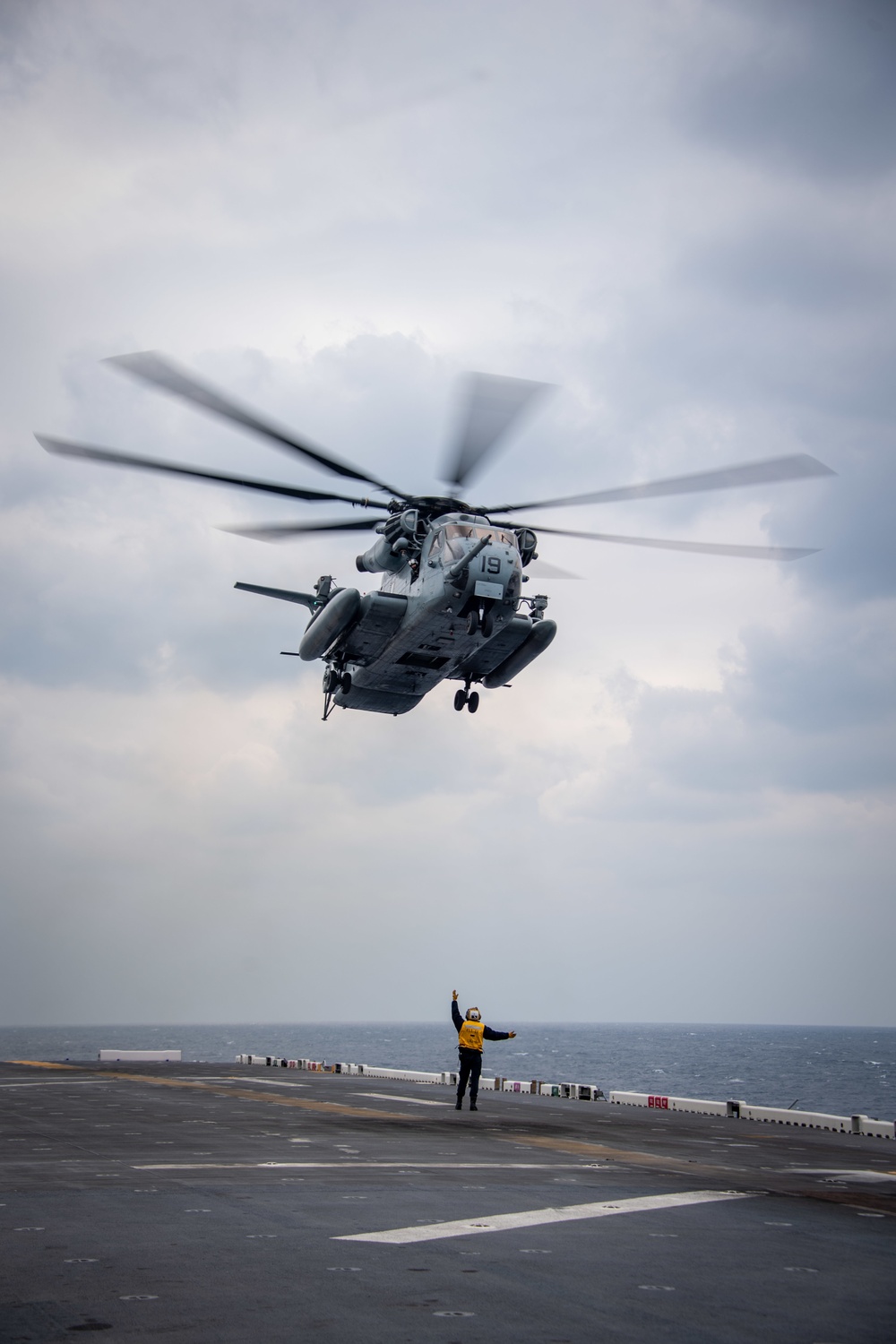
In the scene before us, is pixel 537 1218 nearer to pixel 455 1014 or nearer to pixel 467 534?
pixel 455 1014

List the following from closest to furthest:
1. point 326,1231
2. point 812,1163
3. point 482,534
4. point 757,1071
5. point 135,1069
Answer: point 326,1231
point 812,1163
point 482,534
point 135,1069
point 757,1071

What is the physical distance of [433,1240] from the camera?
9156mm

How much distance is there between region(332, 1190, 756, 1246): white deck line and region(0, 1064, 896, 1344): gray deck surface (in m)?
0.12

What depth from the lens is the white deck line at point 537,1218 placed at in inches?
366

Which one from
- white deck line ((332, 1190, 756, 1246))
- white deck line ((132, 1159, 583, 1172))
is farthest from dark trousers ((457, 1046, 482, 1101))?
white deck line ((332, 1190, 756, 1246))

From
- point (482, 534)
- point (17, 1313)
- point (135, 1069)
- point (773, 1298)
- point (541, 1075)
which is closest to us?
point (17, 1313)

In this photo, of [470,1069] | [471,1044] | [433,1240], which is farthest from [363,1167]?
[470,1069]

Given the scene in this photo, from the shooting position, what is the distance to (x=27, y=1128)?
1877cm

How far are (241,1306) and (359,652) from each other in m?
22.2

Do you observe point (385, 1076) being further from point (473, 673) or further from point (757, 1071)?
point (757, 1071)

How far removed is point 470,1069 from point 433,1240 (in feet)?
46.9

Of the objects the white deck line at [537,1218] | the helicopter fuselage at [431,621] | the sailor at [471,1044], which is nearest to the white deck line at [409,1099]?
the sailor at [471,1044]

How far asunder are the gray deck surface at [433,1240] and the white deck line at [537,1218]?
0.40 ft

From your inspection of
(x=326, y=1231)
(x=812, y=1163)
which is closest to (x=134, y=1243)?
(x=326, y=1231)
